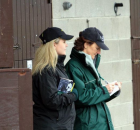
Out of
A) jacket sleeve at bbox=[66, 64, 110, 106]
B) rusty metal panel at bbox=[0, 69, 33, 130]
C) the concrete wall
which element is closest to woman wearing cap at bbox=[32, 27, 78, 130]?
jacket sleeve at bbox=[66, 64, 110, 106]

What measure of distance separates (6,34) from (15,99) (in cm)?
50

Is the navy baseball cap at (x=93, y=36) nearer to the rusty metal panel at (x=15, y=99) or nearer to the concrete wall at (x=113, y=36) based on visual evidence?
the rusty metal panel at (x=15, y=99)

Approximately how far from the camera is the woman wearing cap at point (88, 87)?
13.6 ft

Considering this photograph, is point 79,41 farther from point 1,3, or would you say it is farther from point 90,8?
point 90,8

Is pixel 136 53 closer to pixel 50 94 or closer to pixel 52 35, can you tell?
pixel 52 35

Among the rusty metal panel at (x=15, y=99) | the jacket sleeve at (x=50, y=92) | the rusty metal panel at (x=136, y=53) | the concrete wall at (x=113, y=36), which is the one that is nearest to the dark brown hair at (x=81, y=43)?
the jacket sleeve at (x=50, y=92)

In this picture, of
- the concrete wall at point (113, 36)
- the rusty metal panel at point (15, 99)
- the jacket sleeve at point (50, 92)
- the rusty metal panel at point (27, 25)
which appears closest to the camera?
the rusty metal panel at point (15, 99)

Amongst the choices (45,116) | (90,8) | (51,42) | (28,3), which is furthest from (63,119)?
(90,8)

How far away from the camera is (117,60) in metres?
7.04

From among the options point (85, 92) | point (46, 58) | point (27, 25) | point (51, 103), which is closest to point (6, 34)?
point (46, 58)

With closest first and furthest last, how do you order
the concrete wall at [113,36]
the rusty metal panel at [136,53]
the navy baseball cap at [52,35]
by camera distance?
1. the navy baseball cap at [52,35]
2. the concrete wall at [113,36]
3. the rusty metal panel at [136,53]

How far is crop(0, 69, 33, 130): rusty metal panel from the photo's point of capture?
10.5ft

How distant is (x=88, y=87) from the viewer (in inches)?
167

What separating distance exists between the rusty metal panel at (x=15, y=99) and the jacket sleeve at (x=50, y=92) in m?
0.51
